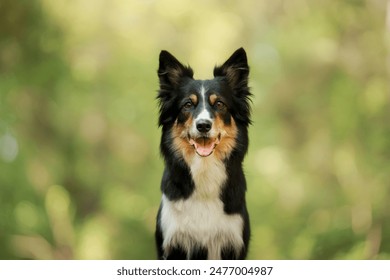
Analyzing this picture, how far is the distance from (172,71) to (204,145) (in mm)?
584

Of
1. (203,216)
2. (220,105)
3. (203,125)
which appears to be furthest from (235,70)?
(203,216)

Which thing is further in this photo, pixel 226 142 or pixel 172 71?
pixel 172 71

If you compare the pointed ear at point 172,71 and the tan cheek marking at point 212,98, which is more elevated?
the pointed ear at point 172,71

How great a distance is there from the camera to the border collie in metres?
3.59

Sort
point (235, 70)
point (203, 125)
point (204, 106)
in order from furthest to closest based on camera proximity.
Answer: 1. point (235, 70)
2. point (204, 106)
3. point (203, 125)

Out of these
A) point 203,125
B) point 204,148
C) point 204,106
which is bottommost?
point 204,148

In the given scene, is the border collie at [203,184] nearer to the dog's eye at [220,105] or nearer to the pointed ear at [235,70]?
the dog's eye at [220,105]

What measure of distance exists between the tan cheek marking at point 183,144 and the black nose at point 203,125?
0.15 meters

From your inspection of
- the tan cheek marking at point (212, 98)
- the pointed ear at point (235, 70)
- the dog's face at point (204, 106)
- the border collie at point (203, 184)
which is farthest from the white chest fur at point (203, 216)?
the pointed ear at point (235, 70)

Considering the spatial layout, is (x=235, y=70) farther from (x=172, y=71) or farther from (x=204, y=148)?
(x=204, y=148)

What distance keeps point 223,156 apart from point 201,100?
375 mm

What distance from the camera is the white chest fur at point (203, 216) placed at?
3594mm

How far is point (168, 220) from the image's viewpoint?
11.9ft

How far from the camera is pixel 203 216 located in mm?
3594
